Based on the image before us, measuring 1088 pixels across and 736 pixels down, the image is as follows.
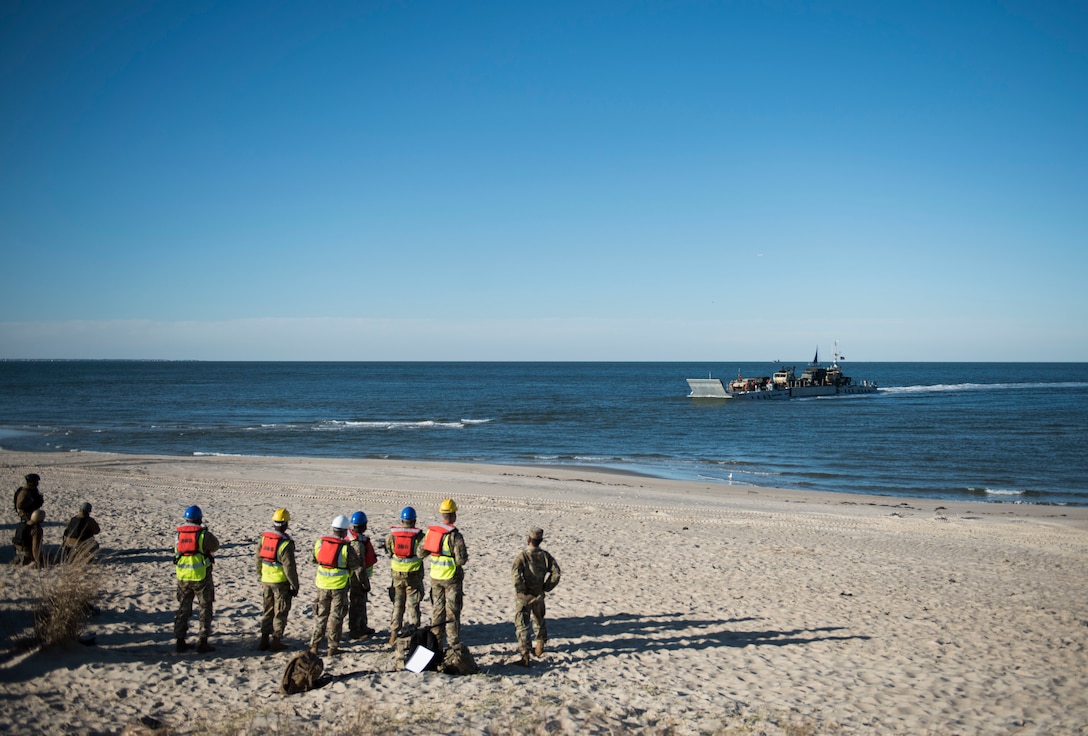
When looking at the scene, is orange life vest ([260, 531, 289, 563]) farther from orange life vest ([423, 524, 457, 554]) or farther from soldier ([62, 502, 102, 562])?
soldier ([62, 502, 102, 562])

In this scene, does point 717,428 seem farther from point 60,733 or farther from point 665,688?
point 60,733

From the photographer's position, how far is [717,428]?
48.8 metres

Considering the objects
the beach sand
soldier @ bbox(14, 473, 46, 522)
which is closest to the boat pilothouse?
the beach sand

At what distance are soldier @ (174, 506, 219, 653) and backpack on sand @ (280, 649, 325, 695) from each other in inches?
54.7

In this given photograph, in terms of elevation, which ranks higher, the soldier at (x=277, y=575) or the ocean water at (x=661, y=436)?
the soldier at (x=277, y=575)

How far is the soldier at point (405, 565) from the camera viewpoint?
787 cm

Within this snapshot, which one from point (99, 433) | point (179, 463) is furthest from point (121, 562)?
point (99, 433)

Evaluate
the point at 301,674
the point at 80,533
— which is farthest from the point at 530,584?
the point at 80,533

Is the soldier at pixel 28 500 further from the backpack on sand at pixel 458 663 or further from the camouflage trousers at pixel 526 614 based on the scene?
the camouflage trousers at pixel 526 614

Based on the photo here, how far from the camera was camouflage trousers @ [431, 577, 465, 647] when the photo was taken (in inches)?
306

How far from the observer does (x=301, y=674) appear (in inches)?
275

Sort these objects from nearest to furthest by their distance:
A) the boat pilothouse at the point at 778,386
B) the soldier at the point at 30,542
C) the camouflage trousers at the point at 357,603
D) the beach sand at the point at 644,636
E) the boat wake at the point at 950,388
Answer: the beach sand at the point at 644,636
the camouflage trousers at the point at 357,603
the soldier at the point at 30,542
the boat pilothouse at the point at 778,386
the boat wake at the point at 950,388

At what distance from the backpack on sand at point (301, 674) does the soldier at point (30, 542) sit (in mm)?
6087

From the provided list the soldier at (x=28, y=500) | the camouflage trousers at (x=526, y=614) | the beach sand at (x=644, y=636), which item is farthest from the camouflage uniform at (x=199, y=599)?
the soldier at (x=28, y=500)
